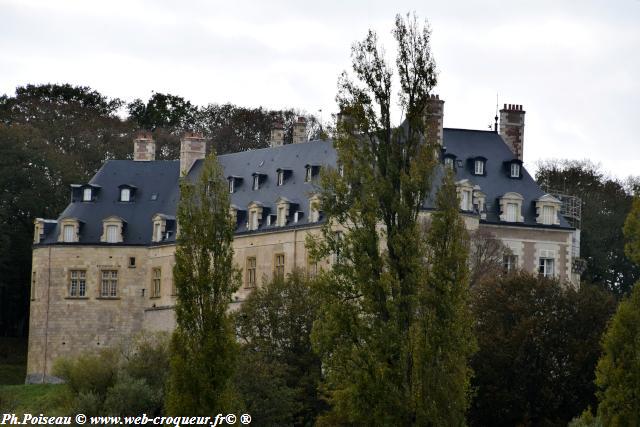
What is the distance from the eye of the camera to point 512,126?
240ft

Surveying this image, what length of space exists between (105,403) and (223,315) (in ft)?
44.8

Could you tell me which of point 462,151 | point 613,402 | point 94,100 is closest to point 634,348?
point 613,402

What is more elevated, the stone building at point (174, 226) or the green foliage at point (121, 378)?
the stone building at point (174, 226)

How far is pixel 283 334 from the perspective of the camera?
56688 mm

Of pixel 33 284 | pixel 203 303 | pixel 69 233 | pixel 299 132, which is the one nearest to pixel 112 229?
pixel 69 233

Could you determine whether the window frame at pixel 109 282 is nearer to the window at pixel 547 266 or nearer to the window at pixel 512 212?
the window at pixel 512 212

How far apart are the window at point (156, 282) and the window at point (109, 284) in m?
1.47

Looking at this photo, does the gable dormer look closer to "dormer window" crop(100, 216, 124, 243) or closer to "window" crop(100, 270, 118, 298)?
"dormer window" crop(100, 216, 124, 243)

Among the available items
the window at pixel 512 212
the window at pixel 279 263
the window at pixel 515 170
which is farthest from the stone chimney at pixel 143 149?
the window at pixel 512 212

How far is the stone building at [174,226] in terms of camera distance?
68.6 meters

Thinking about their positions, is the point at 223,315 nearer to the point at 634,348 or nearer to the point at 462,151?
the point at 634,348

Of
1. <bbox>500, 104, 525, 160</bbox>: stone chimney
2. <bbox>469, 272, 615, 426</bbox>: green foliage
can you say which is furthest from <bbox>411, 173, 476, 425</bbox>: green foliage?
<bbox>500, 104, 525, 160</bbox>: stone chimney

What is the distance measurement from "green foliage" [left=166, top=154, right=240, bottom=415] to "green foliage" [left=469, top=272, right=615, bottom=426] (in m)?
12.3

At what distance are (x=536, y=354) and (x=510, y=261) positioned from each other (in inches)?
627
